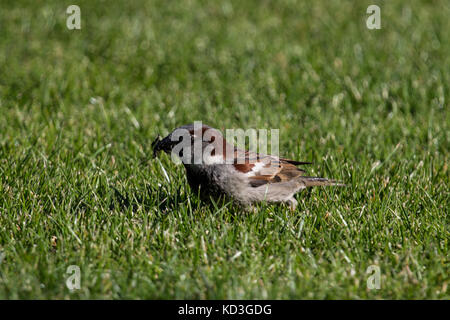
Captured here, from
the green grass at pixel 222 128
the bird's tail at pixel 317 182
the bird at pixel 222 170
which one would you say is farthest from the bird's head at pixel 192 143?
the bird's tail at pixel 317 182

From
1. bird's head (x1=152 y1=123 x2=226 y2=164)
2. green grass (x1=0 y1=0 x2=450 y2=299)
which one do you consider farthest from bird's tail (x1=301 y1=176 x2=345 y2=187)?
bird's head (x1=152 y1=123 x2=226 y2=164)

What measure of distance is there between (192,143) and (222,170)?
0.32 m

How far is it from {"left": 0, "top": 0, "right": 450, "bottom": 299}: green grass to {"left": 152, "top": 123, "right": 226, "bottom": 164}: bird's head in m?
0.44

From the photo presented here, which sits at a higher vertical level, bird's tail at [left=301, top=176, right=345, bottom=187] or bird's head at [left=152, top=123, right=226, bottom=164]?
bird's head at [left=152, top=123, right=226, bottom=164]

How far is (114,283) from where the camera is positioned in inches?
151

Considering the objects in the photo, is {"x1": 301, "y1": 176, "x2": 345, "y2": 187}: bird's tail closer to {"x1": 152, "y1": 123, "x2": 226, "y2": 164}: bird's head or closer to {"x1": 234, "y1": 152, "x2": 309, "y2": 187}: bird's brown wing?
{"x1": 234, "y1": 152, "x2": 309, "y2": 187}: bird's brown wing

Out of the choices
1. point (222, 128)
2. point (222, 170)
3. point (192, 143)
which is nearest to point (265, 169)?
point (222, 170)

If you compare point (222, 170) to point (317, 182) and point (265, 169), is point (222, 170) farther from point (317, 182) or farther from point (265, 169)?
point (317, 182)

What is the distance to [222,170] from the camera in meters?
4.70

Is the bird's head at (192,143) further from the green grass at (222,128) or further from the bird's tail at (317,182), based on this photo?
the bird's tail at (317,182)

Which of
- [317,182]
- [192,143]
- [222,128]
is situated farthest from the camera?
[222,128]

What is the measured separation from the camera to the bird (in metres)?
4.62
